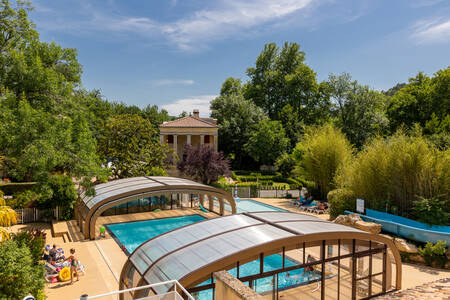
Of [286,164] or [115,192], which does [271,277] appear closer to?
[115,192]

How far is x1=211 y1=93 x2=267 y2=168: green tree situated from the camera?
47656 millimetres

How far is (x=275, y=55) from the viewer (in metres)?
58.0

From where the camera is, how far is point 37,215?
19094 millimetres

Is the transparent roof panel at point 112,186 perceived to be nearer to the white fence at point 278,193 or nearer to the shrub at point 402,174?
the white fence at point 278,193

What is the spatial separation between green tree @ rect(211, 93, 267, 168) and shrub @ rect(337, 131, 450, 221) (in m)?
28.8

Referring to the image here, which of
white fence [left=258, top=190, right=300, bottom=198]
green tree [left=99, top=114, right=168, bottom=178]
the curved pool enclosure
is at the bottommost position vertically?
white fence [left=258, top=190, right=300, bottom=198]

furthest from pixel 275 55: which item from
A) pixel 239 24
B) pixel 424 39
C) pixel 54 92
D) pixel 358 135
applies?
pixel 54 92

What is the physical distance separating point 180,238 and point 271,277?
8.75 feet

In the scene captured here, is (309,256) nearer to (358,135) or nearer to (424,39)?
(424,39)

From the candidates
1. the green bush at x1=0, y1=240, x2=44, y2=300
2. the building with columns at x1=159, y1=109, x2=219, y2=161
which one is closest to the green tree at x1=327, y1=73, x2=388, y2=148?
the building with columns at x1=159, y1=109, x2=219, y2=161

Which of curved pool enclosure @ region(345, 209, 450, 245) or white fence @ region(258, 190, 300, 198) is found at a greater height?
curved pool enclosure @ region(345, 209, 450, 245)

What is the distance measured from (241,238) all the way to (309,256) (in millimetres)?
2087

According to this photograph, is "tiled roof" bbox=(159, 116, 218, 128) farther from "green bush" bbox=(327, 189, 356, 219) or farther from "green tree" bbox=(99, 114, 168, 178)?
"green bush" bbox=(327, 189, 356, 219)

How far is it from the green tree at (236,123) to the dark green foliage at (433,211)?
1268 inches
